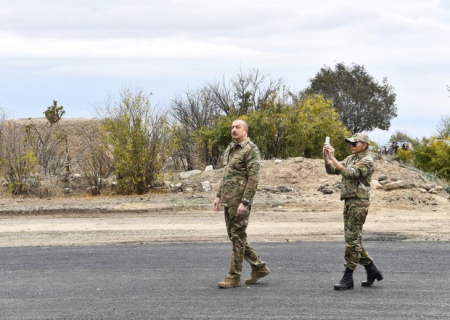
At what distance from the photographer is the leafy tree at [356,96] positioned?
7331 cm

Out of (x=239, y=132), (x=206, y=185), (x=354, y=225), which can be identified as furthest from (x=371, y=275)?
(x=206, y=185)

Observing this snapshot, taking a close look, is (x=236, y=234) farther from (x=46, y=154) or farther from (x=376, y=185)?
(x=46, y=154)

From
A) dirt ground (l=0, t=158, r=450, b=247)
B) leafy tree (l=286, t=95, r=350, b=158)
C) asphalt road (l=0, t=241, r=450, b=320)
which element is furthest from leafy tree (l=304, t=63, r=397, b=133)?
asphalt road (l=0, t=241, r=450, b=320)

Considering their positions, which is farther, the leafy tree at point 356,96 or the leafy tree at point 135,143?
the leafy tree at point 356,96

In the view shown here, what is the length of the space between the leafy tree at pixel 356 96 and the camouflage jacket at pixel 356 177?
208 feet

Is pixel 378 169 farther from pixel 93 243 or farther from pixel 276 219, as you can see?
pixel 93 243

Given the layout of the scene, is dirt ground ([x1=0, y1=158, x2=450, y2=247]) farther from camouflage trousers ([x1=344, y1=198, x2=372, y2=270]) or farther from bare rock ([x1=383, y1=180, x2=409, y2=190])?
camouflage trousers ([x1=344, y1=198, x2=372, y2=270])

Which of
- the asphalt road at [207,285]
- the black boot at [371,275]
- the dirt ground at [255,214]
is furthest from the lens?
the dirt ground at [255,214]

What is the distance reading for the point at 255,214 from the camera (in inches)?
813

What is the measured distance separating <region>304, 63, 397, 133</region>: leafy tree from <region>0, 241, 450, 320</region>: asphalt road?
60.4m

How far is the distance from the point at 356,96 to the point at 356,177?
6605cm

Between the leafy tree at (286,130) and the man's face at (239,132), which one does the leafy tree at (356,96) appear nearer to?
the leafy tree at (286,130)

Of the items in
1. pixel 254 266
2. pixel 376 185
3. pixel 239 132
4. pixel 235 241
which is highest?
pixel 239 132

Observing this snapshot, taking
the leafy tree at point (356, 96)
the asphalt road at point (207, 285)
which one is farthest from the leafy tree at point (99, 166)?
the leafy tree at point (356, 96)
